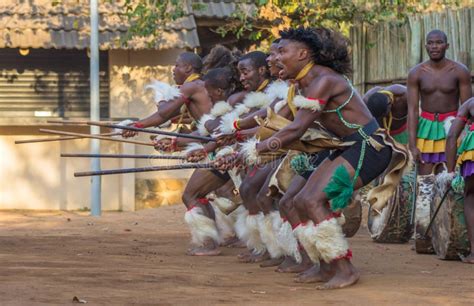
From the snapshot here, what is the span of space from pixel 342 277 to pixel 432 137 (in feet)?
11.6

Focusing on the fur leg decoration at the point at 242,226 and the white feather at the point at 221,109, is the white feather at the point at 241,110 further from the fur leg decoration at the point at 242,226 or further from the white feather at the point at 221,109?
the fur leg decoration at the point at 242,226

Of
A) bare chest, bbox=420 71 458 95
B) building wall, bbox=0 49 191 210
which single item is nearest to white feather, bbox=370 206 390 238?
bare chest, bbox=420 71 458 95

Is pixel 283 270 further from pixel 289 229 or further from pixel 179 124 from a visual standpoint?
pixel 179 124

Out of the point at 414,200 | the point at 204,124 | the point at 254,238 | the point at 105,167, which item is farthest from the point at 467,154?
the point at 105,167

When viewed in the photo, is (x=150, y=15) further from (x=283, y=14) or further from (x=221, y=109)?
(x=221, y=109)

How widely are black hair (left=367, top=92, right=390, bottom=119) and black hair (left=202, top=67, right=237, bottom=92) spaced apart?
1270 mm

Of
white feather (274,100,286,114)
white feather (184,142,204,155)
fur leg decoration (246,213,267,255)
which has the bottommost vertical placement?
fur leg decoration (246,213,267,255)

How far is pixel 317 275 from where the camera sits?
881 centimetres

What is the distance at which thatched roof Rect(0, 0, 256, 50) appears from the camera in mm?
18375

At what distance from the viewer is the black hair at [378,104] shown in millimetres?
11617

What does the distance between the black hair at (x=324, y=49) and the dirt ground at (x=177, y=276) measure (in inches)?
60.1

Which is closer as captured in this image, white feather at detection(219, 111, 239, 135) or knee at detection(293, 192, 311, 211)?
knee at detection(293, 192, 311, 211)

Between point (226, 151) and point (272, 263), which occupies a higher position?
point (226, 151)

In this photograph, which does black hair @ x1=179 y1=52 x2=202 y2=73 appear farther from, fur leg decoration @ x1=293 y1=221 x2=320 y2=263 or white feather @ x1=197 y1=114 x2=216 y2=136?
fur leg decoration @ x1=293 y1=221 x2=320 y2=263
